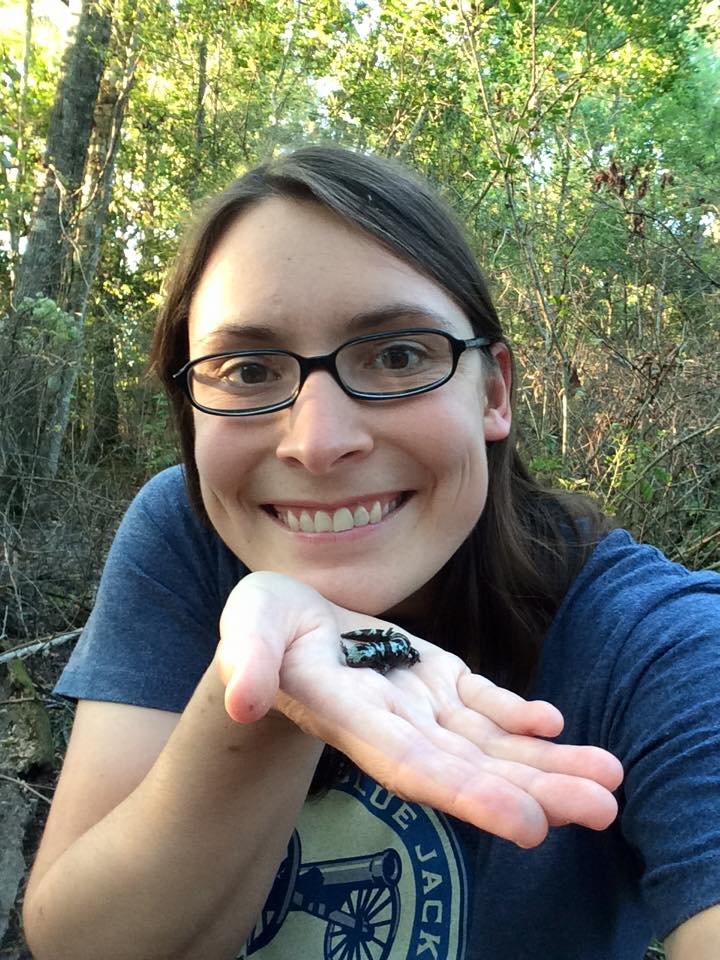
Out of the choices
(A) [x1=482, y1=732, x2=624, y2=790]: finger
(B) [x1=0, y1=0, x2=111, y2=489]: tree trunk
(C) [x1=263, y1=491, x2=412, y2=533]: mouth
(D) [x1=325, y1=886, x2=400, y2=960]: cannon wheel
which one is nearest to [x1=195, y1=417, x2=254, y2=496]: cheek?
(C) [x1=263, y1=491, x2=412, y2=533]: mouth

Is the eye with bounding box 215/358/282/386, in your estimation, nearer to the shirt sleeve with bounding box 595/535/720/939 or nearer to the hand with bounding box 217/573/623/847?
the hand with bounding box 217/573/623/847

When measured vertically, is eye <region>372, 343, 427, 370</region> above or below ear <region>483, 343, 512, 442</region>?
above

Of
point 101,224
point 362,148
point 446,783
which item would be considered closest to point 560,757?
→ point 446,783

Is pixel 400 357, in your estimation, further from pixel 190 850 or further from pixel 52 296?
pixel 52 296

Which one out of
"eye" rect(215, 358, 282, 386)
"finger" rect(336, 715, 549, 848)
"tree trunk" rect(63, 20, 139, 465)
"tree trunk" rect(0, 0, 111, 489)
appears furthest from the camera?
"tree trunk" rect(63, 20, 139, 465)

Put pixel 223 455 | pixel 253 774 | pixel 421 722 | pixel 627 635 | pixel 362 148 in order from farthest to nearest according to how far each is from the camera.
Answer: pixel 362 148
pixel 223 455
pixel 627 635
pixel 253 774
pixel 421 722

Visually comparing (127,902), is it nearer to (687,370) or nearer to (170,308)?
(170,308)

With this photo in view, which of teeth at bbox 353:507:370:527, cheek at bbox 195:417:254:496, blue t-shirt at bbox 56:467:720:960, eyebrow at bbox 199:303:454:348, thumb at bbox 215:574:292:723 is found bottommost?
blue t-shirt at bbox 56:467:720:960

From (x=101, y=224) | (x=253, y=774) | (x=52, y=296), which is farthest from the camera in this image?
(x=101, y=224)
